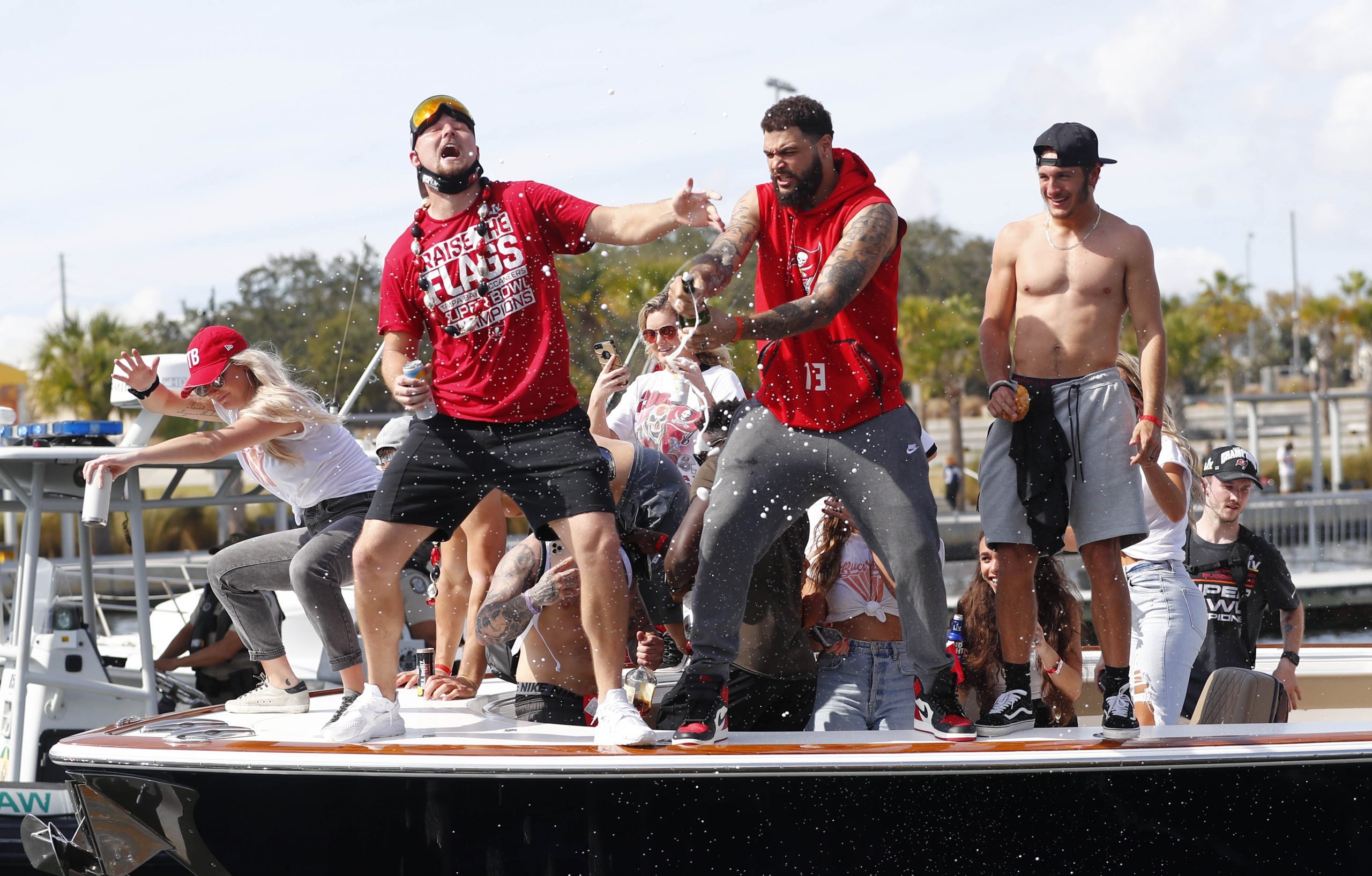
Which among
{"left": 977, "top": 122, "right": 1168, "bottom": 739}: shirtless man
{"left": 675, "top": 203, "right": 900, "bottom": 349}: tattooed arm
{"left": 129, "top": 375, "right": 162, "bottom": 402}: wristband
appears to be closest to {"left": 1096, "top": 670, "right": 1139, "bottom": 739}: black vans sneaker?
{"left": 977, "top": 122, "right": 1168, "bottom": 739}: shirtless man

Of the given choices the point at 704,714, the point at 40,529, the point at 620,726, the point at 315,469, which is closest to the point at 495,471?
the point at 620,726

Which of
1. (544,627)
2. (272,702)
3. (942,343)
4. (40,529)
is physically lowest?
(272,702)

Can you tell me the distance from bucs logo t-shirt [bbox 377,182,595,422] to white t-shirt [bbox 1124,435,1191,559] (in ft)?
7.64

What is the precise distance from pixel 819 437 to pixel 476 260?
118 centimetres

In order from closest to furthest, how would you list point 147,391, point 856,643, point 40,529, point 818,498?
point 818,498, point 856,643, point 147,391, point 40,529

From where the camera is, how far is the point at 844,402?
3756 millimetres

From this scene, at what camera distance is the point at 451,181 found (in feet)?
13.0

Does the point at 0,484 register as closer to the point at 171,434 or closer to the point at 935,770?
the point at 935,770

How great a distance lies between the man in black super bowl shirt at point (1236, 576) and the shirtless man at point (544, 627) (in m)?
2.59

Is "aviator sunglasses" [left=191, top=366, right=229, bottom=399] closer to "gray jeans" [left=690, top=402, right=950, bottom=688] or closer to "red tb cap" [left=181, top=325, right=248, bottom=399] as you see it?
"red tb cap" [left=181, top=325, right=248, bottom=399]

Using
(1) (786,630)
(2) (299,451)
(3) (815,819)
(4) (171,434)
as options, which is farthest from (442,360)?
(4) (171,434)

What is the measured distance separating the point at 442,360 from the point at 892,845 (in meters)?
2.00

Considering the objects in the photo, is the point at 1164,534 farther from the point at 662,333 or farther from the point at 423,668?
the point at 423,668

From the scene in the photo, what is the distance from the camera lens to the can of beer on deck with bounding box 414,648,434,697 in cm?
490
